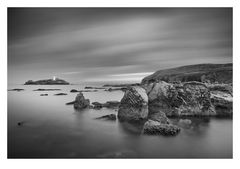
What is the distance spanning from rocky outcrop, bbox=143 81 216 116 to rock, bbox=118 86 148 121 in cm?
147

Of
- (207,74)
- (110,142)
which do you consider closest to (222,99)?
(110,142)

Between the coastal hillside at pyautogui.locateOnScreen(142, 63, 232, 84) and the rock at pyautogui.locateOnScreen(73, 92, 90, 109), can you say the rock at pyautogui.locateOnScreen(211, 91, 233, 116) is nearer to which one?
the coastal hillside at pyautogui.locateOnScreen(142, 63, 232, 84)

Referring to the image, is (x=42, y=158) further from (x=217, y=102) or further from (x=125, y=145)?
(x=217, y=102)

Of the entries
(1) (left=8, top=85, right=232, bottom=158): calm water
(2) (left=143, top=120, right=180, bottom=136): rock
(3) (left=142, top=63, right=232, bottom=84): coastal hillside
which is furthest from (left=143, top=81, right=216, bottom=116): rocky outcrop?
(3) (left=142, top=63, right=232, bottom=84): coastal hillside

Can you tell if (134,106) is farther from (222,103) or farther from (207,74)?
(207,74)

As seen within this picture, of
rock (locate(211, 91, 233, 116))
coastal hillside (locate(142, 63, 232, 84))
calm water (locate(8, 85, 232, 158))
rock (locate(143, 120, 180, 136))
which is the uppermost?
coastal hillside (locate(142, 63, 232, 84))

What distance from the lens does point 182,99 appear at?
9305 mm

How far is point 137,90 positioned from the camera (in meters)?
8.62

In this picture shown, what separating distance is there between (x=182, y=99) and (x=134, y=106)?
318 centimetres

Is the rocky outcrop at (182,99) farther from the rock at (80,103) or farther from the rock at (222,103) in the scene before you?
the rock at (80,103)

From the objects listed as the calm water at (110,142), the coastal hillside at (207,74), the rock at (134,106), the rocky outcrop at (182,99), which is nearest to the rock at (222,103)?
the rocky outcrop at (182,99)

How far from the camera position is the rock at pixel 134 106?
8.15 m

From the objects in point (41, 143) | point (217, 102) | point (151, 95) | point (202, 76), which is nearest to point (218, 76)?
point (202, 76)

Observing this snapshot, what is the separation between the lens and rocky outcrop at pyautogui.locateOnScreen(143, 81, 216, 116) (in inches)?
Result: 355
